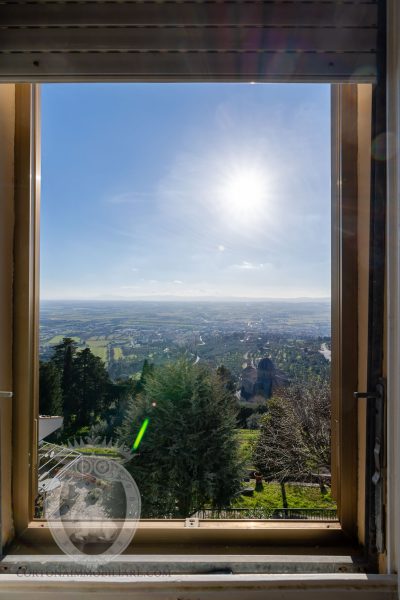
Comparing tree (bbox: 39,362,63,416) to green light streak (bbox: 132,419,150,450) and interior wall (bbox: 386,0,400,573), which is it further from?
interior wall (bbox: 386,0,400,573)

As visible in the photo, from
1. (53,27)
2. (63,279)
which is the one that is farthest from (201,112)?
(63,279)

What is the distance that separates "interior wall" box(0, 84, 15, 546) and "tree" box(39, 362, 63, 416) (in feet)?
0.30

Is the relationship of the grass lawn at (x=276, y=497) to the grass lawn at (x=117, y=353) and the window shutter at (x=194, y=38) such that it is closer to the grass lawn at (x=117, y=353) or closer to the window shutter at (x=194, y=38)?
the grass lawn at (x=117, y=353)

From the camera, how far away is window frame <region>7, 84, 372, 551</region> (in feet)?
3.24

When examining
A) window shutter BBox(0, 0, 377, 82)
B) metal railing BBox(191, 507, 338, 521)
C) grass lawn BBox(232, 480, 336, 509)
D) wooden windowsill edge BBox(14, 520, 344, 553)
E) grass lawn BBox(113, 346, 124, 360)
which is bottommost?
wooden windowsill edge BBox(14, 520, 344, 553)

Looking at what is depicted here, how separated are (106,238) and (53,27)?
0.56m

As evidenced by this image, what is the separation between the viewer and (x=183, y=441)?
1012 mm

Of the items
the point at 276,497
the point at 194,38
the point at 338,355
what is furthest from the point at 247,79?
the point at 276,497

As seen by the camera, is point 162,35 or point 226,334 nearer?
point 162,35

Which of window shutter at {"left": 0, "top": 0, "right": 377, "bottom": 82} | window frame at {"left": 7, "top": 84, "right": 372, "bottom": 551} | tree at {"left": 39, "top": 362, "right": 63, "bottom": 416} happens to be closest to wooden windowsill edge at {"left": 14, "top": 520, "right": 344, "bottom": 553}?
window frame at {"left": 7, "top": 84, "right": 372, "bottom": 551}

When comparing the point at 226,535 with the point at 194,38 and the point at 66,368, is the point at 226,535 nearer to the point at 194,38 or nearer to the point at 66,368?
the point at 66,368

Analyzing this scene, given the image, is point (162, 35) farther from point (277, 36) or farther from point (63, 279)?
point (63, 279)

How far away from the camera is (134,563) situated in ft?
3.04

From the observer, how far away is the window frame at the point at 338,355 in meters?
0.99
